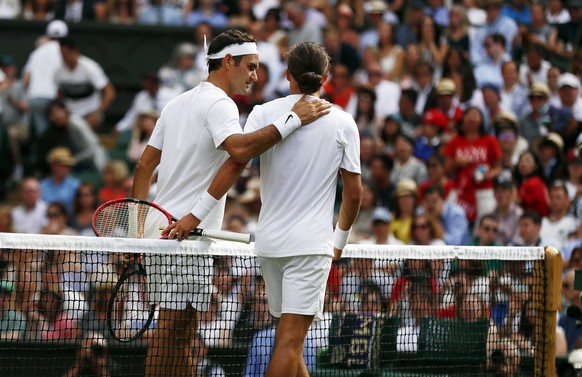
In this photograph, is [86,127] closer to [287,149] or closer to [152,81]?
[152,81]

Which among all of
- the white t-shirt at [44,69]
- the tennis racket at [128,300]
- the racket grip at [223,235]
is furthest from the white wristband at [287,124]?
the white t-shirt at [44,69]

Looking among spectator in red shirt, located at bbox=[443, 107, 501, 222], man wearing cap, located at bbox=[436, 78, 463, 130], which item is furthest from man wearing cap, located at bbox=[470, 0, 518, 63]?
spectator in red shirt, located at bbox=[443, 107, 501, 222]

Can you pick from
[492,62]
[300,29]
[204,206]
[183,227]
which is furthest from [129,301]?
[300,29]

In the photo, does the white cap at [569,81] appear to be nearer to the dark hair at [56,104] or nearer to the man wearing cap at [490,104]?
the man wearing cap at [490,104]

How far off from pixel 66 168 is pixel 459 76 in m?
5.05

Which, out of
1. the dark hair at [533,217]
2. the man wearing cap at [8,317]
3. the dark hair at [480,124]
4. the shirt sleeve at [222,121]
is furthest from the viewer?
the dark hair at [480,124]

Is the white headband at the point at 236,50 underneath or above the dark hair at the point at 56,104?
underneath

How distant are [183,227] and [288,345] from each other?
0.88m

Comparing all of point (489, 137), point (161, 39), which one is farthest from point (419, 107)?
point (161, 39)

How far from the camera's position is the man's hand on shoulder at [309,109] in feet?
20.6

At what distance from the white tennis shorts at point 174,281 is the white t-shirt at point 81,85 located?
9.25 m

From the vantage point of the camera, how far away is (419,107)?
14914 mm

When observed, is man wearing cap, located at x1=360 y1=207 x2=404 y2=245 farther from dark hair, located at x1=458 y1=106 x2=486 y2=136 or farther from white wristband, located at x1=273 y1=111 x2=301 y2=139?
white wristband, located at x1=273 y1=111 x2=301 y2=139

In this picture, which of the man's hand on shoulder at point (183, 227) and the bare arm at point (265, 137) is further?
the man's hand on shoulder at point (183, 227)
